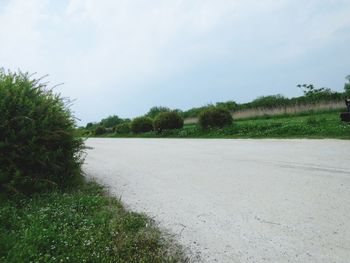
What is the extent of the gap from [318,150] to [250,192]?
5.09 m

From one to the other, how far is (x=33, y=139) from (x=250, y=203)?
3.56 meters

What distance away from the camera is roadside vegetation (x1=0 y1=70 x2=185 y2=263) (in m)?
3.54

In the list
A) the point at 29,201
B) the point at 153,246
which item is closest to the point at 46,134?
the point at 29,201

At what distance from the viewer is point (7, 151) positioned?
5656mm

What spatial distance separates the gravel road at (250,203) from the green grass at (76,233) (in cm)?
35

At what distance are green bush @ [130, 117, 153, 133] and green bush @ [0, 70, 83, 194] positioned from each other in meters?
24.7

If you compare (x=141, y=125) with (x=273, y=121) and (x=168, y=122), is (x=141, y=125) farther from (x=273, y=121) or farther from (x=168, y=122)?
(x=273, y=121)

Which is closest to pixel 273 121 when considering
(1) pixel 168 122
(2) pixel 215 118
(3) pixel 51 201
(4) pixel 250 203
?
(2) pixel 215 118

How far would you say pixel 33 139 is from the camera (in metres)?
5.69

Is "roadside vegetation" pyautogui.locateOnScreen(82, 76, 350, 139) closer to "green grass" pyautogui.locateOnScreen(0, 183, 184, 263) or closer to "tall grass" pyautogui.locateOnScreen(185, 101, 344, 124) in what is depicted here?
"tall grass" pyautogui.locateOnScreen(185, 101, 344, 124)

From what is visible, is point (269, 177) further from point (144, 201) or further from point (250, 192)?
point (144, 201)

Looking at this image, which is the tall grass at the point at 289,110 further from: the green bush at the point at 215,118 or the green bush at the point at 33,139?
the green bush at the point at 33,139

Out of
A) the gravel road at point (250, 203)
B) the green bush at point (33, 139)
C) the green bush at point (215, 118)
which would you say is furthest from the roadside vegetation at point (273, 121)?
the green bush at point (33, 139)

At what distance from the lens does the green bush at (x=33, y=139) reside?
561 centimetres
